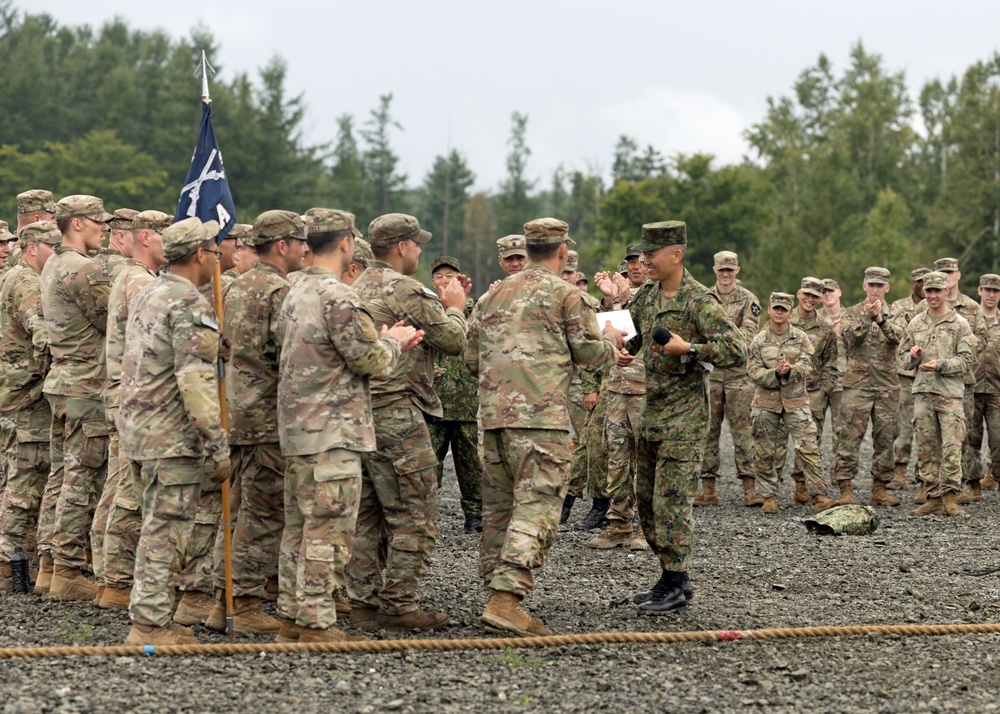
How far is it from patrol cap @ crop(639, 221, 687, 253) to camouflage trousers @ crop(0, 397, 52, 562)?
4966mm

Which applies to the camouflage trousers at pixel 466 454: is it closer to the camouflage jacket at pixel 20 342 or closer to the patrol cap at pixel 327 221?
the camouflage jacket at pixel 20 342

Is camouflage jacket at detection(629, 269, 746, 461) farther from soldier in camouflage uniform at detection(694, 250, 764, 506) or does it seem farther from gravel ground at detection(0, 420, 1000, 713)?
soldier in camouflage uniform at detection(694, 250, 764, 506)

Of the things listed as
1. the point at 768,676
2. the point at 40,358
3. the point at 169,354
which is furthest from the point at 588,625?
the point at 40,358

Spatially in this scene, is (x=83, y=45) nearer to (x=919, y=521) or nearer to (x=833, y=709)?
(x=919, y=521)

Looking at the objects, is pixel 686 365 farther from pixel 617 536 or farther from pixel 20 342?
pixel 20 342

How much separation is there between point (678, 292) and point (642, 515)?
1.56 metres

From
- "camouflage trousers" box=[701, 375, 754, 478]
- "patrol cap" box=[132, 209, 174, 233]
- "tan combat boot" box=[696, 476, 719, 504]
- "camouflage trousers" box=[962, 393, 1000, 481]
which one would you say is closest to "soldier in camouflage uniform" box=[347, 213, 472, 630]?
"patrol cap" box=[132, 209, 174, 233]

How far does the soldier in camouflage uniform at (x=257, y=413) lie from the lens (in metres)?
8.02

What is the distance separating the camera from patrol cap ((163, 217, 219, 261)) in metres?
7.61

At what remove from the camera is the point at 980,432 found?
51.6ft

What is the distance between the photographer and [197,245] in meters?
7.64

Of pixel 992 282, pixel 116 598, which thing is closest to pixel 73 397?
pixel 116 598

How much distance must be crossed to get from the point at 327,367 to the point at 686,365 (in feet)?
8.22

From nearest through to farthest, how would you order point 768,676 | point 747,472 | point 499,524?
1. point 768,676
2. point 499,524
3. point 747,472
